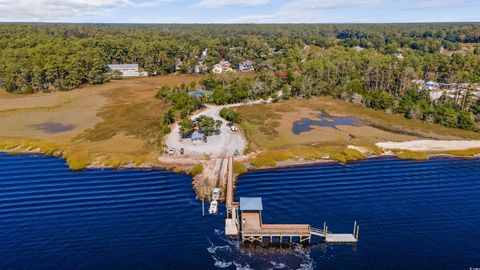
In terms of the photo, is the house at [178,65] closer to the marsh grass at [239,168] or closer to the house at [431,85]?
the house at [431,85]

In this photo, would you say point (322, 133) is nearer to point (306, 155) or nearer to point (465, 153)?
point (306, 155)

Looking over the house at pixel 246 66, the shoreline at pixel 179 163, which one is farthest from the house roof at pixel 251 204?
the house at pixel 246 66

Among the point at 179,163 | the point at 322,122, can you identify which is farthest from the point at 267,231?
the point at 322,122

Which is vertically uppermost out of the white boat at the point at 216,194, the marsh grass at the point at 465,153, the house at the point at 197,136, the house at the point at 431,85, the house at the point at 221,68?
the house at the point at 221,68

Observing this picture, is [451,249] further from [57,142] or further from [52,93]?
[52,93]

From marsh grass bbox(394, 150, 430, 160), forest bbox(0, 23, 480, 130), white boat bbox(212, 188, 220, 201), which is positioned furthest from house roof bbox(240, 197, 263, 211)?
forest bbox(0, 23, 480, 130)

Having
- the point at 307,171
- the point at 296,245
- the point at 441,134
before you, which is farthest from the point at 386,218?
the point at 441,134

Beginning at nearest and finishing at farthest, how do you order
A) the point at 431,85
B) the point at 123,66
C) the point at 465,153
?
the point at 465,153, the point at 431,85, the point at 123,66
